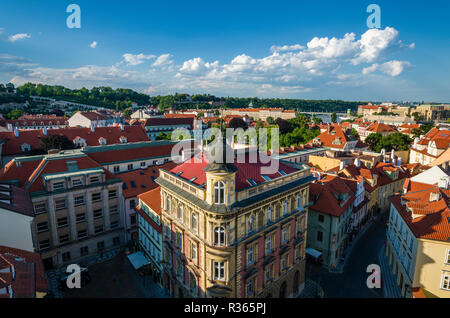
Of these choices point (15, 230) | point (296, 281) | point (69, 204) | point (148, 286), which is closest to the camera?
point (15, 230)

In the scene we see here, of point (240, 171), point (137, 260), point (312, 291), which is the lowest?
point (312, 291)

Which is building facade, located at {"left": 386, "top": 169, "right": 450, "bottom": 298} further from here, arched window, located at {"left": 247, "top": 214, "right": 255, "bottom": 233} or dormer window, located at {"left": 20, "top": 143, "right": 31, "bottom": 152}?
dormer window, located at {"left": 20, "top": 143, "right": 31, "bottom": 152}

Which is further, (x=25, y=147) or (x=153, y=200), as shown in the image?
(x=25, y=147)

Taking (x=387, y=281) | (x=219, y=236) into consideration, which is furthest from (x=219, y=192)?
(x=387, y=281)

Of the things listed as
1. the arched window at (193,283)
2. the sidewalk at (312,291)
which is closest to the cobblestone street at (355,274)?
the sidewalk at (312,291)

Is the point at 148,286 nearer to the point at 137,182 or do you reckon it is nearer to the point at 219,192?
the point at 137,182
